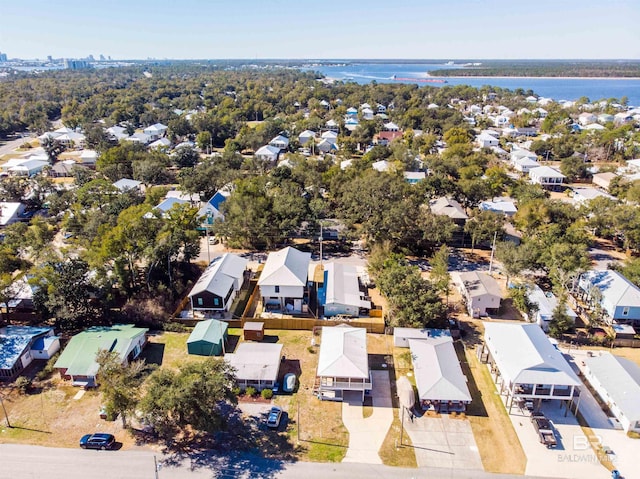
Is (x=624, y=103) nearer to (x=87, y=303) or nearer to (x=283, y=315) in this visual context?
(x=283, y=315)

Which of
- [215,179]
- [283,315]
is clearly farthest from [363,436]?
[215,179]

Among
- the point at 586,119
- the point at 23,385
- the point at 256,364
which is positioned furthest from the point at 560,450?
the point at 586,119

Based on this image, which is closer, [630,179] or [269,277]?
[269,277]

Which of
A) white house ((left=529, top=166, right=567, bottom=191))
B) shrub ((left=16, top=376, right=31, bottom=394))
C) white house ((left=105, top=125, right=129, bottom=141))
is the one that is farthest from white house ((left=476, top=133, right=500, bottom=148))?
shrub ((left=16, top=376, right=31, bottom=394))

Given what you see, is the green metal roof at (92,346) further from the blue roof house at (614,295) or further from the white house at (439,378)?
the blue roof house at (614,295)

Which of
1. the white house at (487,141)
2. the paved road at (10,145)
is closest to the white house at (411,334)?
the white house at (487,141)

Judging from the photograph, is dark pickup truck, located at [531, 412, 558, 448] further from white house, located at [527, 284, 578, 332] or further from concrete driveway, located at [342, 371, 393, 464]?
white house, located at [527, 284, 578, 332]
